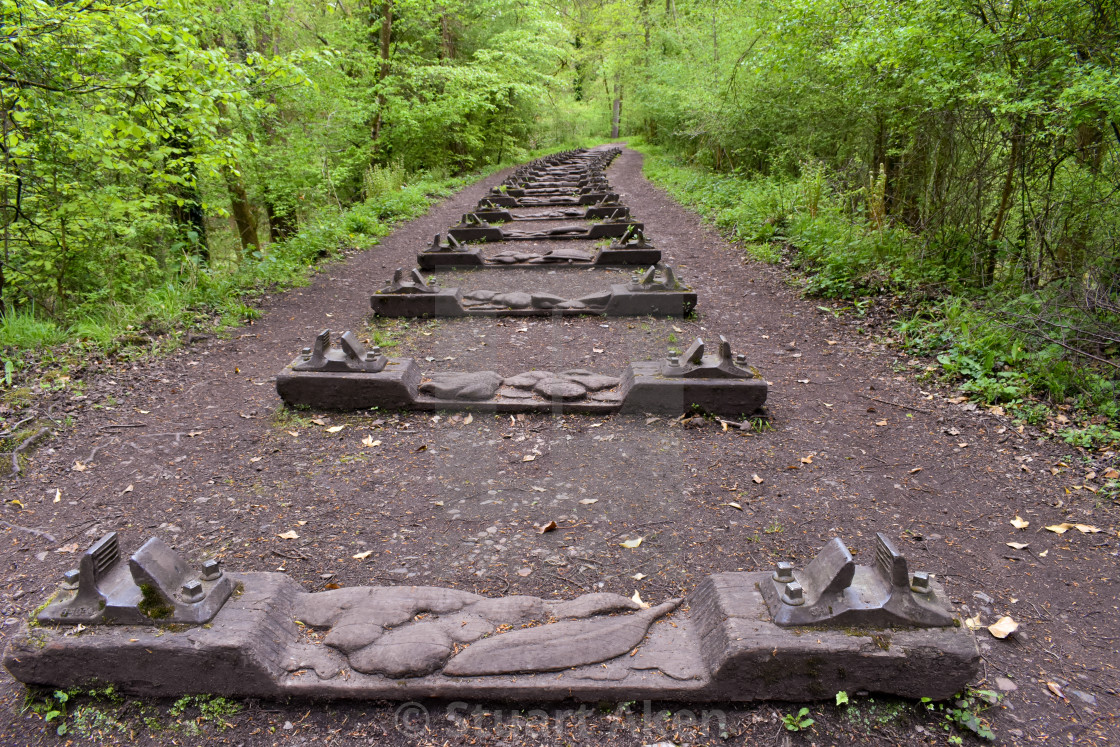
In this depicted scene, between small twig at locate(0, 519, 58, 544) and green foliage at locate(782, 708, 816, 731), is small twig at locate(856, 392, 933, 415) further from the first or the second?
small twig at locate(0, 519, 58, 544)

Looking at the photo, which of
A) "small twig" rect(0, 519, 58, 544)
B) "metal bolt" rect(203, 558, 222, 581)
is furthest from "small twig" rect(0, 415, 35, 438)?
"metal bolt" rect(203, 558, 222, 581)

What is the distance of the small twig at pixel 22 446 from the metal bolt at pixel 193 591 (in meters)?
2.29

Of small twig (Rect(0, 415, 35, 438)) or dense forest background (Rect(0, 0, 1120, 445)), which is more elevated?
dense forest background (Rect(0, 0, 1120, 445))

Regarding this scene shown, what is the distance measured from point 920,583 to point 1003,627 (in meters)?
0.61

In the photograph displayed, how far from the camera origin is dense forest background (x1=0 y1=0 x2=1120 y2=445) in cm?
428

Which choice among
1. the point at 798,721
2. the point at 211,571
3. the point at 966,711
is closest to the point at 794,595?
the point at 798,721

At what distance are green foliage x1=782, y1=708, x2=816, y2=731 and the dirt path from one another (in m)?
0.02

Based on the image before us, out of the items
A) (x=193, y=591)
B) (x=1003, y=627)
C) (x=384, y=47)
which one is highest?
(x=384, y=47)

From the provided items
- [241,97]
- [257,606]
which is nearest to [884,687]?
[257,606]

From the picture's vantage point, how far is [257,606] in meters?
2.06

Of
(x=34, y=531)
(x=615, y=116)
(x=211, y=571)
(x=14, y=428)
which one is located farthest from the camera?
(x=615, y=116)

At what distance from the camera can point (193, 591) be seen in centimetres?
199

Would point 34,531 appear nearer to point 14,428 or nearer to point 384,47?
point 14,428

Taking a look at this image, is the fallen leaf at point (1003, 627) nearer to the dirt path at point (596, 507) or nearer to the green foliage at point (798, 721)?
the dirt path at point (596, 507)
